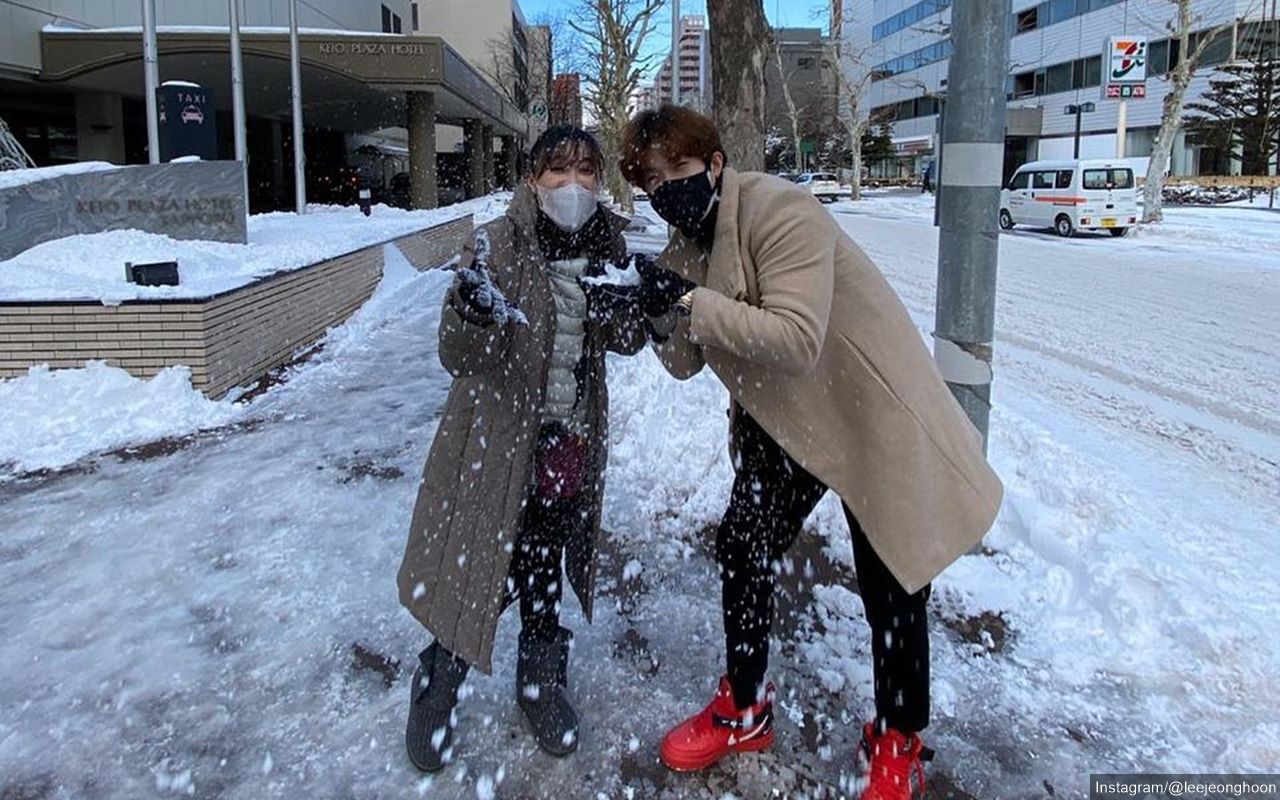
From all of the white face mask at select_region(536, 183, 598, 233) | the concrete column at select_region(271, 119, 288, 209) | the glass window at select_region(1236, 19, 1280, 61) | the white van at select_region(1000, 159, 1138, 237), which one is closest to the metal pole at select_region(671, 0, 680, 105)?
the white van at select_region(1000, 159, 1138, 237)

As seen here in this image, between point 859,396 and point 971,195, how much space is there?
189 cm

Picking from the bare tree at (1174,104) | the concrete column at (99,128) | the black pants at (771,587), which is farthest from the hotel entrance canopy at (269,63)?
the black pants at (771,587)

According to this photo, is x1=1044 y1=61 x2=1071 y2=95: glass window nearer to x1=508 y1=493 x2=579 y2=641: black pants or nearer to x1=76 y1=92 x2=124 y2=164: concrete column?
x1=76 y1=92 x2=124 y2=164: concrete column

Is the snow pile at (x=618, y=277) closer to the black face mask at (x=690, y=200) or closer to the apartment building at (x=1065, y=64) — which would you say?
the black face mask at (x=690, y=200)

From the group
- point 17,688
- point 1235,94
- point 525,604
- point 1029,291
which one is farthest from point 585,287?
point 1235,94

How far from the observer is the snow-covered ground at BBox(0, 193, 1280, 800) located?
108 inches

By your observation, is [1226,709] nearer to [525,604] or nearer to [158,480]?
[525,604]

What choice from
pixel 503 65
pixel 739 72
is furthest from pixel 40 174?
pixel 503 65

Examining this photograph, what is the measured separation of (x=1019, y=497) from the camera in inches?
174

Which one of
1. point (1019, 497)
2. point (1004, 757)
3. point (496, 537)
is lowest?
point (1004, 757)

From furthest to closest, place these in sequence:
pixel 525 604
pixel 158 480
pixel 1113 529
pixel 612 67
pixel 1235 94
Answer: pixel 1235 94
pixel 612 67
pixel 158 480
pixel 1113 529
pixel 525 604

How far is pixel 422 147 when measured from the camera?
26.5m

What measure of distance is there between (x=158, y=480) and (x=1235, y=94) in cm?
4900

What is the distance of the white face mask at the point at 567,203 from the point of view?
8.31 feet
